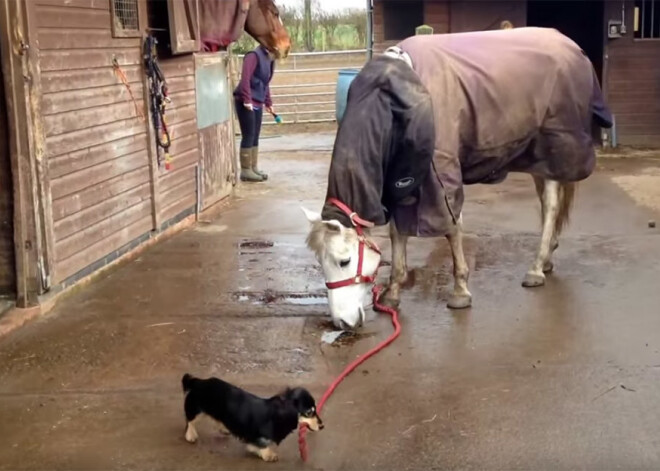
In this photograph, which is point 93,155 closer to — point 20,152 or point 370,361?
point 20,152

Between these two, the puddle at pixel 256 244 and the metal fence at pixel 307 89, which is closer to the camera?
the puddle at pixel 256 244

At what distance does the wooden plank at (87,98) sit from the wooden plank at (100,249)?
2.82ft

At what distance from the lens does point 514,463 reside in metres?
2.97

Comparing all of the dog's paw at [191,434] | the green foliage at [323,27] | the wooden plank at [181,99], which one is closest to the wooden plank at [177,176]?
the wooden plank at [181,99]

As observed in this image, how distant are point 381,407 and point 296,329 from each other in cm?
109

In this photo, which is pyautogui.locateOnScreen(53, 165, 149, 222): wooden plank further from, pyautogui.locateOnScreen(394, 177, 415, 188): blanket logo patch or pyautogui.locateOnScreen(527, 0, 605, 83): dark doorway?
pyautogui.locateOnScreen(527, 0, 605, 83): dark doorway

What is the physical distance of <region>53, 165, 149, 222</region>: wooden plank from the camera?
4.98m

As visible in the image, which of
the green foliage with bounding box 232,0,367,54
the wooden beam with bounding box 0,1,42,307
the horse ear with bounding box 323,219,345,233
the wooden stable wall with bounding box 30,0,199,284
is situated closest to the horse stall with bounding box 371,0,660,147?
the wooden stable wall with bounding box 30,0,199,284

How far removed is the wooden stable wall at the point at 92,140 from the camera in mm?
4906

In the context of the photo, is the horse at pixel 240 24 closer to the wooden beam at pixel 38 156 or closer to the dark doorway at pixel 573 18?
the wooden beam at pixel 38 156

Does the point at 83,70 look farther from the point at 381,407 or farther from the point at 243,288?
the point at 381,407

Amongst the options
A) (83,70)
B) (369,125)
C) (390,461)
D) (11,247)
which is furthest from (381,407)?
(83,70)

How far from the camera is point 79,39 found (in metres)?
5.23

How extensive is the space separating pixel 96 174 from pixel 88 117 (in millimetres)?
361
